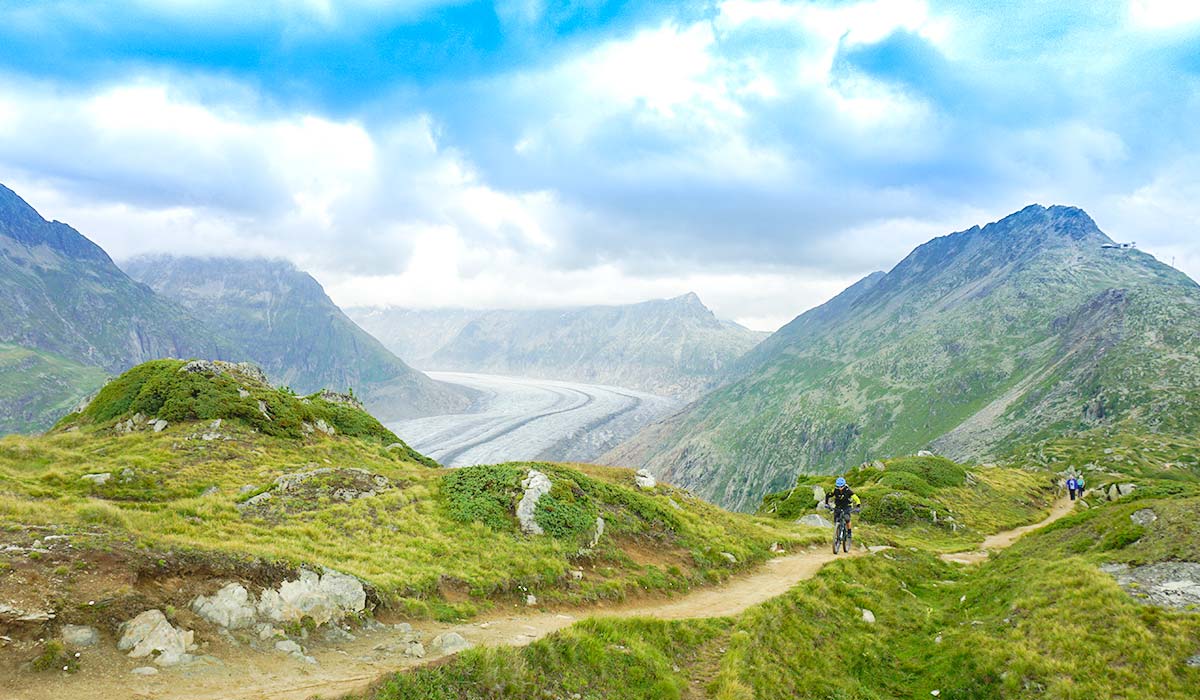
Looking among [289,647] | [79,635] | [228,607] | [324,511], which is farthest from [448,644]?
[324,511]

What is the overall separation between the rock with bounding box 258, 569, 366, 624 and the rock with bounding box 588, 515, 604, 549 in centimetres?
1167

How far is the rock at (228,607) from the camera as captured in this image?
12258 millimetres

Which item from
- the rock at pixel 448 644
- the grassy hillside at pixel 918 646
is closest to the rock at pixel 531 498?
the grassy hillside at pixel 918 646

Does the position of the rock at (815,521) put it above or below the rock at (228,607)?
below

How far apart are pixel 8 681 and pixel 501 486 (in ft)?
65.8

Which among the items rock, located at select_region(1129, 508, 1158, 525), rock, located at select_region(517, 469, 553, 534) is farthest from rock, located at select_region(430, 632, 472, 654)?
rock, located at select_region(1129, 508, 1158, 525)

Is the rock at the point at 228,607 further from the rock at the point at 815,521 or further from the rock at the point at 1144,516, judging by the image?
the rock at the point at 815,521

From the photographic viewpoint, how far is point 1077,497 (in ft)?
189

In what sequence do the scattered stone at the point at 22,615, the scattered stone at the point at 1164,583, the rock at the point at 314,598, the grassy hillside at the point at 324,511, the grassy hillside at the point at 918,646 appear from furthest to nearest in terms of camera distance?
the grassy hillside at the point at 324,511 → the scattered stone at the point at 1164,583 → the rock at the point at 314,598 → the grassy hillside at the point at 918,646 → the scattered stone at the point at 22,615

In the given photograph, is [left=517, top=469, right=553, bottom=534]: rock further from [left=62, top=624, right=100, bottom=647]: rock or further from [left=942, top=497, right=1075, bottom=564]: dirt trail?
[left=942, top=497, right=1075, bottom=564]: dirt trail

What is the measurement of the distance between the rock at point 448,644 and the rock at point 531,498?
410 inches

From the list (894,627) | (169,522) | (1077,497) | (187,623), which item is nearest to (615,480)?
(894,627)

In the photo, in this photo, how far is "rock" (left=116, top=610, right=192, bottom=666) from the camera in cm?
1059

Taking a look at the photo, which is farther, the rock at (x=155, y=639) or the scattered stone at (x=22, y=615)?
the rock at (x=155, y=639)
